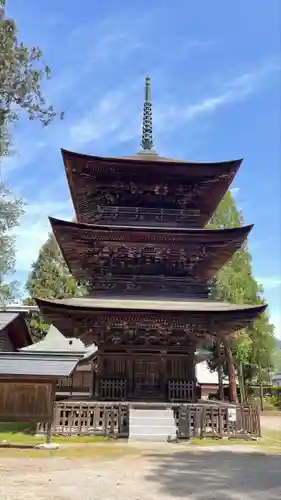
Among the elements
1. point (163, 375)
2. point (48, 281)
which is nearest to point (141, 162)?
point (163, 375)

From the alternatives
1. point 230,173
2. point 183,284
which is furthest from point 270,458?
point 230,173

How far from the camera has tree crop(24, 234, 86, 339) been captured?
4425 centimetres

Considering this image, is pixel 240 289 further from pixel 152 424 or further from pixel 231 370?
pixel 152 424

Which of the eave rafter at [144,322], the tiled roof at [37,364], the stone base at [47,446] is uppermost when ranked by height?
the eave rafter at [144,322]

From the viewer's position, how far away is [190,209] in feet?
71.8

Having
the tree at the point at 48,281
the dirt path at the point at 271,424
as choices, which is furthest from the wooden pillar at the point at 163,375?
the tree at the point at 48,281

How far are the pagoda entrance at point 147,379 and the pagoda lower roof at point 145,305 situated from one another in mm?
2614

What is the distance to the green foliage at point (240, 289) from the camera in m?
30.1

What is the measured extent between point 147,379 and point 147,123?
14.9 metres

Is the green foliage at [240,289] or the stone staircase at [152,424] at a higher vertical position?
the green foliage at [240,289]

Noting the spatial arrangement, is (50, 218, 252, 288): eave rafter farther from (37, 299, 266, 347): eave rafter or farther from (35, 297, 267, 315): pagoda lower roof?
(37, 299, 266, 347): eave rafter

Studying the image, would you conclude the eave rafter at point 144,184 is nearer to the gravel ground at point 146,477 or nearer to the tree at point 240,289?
the tree at point 240,289

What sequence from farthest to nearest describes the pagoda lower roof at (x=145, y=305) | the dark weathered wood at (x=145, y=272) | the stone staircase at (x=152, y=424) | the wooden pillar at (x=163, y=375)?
the wooden pillar at (x=163, y=375) < the dark weathered wood at (x=145, y=272) < the pagoda lower roof at (x=145, y=305) < the stone staircase at (x=152, y=424)

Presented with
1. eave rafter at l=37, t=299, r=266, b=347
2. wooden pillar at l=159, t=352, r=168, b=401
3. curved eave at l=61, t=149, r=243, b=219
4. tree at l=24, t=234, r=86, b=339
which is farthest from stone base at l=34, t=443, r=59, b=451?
tree at l=24, t=234, r=86, b=339
